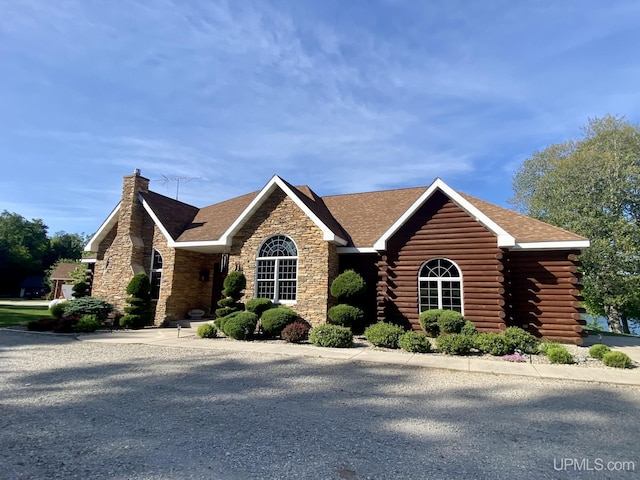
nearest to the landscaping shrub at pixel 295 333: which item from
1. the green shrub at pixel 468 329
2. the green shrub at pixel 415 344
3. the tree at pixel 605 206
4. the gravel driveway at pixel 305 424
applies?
the green shrub at pixel 415 344

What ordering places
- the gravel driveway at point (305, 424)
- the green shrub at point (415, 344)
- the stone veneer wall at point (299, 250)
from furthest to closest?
the stone veneer wall at point (299, 250), the green shrub at point (415, 344), the gravel driveway at point (305, 424)

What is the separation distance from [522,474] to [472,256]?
1047cm

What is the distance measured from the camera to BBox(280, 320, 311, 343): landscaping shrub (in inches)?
501

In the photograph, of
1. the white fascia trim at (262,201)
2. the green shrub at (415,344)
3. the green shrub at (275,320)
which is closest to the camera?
the green shrub at (415,344)

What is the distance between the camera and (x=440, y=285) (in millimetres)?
13984

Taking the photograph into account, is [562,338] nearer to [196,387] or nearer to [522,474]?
[522,474]

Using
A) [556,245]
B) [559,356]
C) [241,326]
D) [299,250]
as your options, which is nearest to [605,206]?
[556,245]

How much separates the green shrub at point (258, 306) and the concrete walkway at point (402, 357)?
1.91m

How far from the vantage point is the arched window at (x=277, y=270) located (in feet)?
51.3

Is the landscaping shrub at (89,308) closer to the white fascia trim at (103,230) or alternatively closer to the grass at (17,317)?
the grass at (17,317)

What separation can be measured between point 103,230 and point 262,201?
410 inches

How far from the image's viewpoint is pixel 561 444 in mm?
4582

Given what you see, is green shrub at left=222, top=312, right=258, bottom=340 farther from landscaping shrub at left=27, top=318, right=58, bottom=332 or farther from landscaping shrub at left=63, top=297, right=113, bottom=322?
landscaping shrub at left=63, top=297, right=113, bottom=322

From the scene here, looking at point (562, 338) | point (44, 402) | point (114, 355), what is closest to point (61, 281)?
point (114, 355)
